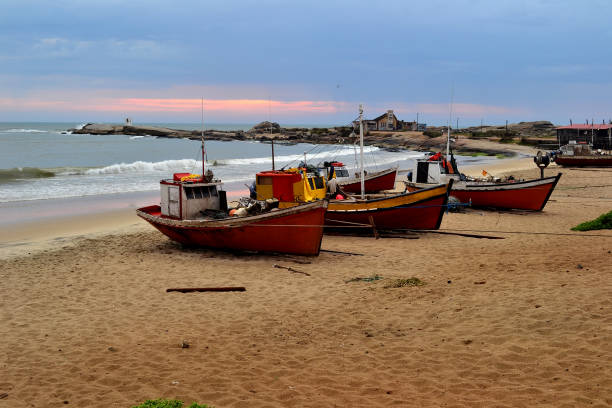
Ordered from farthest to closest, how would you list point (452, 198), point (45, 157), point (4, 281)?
point (45, 157) < point (452, 198) < point (4, 281)

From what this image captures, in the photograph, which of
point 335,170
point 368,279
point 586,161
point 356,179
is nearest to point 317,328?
point 368,279

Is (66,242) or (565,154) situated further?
(565,154)

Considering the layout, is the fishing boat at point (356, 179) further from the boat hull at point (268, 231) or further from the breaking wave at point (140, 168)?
the breaking wave at point (140, 168)

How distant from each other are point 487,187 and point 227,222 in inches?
502

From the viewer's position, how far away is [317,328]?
870cm

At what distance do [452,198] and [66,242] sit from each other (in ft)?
49.8

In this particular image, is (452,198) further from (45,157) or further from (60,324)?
(45,157)

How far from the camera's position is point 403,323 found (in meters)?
8.58

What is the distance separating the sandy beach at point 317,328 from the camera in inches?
250

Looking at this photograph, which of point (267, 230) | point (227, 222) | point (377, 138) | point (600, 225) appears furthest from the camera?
point (377, 138)

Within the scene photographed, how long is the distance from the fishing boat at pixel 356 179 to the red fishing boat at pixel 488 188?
426 centimetres

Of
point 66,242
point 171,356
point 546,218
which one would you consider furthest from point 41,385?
point 546,218

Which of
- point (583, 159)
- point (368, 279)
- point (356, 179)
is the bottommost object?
point (368, 279)

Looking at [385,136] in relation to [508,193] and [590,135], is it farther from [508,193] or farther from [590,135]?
[508,193]
